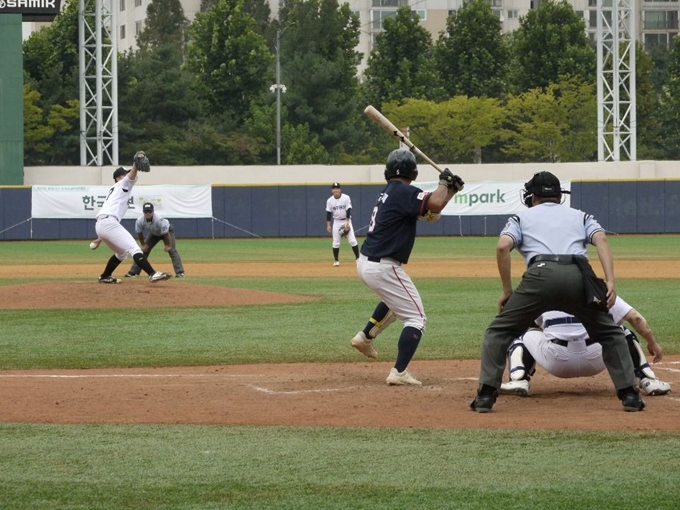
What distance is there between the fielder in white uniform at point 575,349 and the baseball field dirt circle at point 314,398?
0.48 feet

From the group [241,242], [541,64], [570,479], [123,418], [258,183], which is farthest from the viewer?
[541,64]

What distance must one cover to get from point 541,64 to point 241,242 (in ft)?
100

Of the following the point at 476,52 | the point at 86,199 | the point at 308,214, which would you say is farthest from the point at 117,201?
the point at 476,52

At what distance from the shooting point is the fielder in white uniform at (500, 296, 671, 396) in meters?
8.10

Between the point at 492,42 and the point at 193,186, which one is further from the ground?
the point at 492,42

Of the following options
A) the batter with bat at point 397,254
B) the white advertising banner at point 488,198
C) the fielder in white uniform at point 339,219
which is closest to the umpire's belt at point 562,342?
the batter with bat at point 397,254

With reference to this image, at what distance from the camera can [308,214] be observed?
41.7 m

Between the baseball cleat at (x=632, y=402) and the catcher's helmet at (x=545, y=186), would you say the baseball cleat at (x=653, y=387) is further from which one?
the catcher's helmet at (x=545, y=186)

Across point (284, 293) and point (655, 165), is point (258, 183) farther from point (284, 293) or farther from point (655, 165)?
point (284, 293)

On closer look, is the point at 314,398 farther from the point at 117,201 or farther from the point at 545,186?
the point at 117,201

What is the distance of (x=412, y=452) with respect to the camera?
21.3 ft

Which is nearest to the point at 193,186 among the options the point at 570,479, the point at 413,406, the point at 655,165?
the point at 655,165

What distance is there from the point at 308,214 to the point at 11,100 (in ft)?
36.5

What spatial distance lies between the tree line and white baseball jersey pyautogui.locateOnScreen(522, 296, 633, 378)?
52837 mm
